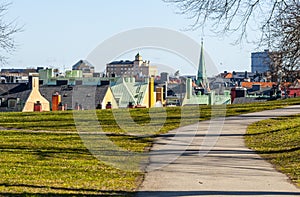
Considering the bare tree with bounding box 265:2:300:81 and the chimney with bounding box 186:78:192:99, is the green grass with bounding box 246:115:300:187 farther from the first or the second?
the chimney with bounding box 186:78:192:99

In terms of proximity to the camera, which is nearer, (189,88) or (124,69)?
(189,88)

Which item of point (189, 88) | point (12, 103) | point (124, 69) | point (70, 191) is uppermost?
point (124, 69)

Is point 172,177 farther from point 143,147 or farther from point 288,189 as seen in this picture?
point 143,147

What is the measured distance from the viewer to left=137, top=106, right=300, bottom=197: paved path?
11516mm

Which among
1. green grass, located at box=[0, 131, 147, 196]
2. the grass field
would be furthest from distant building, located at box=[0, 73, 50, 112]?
green grass, located at box=[0, 131, 147, 196]

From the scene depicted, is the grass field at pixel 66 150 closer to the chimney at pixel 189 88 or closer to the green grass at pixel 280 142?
the green grass at pixel 280 142

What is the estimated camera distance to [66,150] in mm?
17594

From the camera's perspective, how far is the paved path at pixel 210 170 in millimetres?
11516

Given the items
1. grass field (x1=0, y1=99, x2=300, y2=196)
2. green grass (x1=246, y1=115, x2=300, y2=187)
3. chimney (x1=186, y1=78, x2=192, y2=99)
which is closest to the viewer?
grass field (x1=0, y1=99, x2=300, y2=196)

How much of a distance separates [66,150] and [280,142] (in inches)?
266

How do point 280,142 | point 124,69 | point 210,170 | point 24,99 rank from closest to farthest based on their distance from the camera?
point 210,170 < point 280,142 < point 24,99 < point 124,69

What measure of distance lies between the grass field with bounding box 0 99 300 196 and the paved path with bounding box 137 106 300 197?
570 mm

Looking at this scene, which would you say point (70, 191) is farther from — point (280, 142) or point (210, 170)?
point (280, 142)

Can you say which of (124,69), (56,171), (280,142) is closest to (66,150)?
(56,171)
